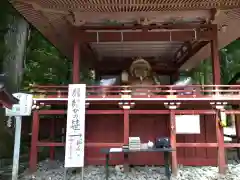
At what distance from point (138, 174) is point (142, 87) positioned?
3.18 meters

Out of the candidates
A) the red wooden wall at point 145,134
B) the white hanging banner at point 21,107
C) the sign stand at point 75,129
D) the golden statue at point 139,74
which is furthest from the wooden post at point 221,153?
the white hanging banner at point 21,107

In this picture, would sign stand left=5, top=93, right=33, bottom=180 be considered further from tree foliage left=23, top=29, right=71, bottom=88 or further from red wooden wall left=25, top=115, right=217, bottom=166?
tree foliage left=23, top=29, right=71, bottom=88

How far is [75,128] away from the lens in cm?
820

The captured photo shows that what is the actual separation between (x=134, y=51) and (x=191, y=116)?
544 cm

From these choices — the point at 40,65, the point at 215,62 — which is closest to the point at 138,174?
the point at 215,62

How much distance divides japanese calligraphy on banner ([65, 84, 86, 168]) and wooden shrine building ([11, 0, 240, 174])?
643 mm

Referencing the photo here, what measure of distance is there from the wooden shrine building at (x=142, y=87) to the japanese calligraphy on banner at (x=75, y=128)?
25.3 inches

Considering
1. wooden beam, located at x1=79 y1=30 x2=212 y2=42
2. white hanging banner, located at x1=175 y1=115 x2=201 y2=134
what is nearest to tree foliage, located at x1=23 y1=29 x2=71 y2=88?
wooden beam, located at x1=79 y1=30 x2=212 y2=42

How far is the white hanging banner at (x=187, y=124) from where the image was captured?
946cm

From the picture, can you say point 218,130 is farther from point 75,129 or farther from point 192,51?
point 75,129

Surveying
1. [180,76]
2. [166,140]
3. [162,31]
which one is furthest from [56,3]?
[180,76]

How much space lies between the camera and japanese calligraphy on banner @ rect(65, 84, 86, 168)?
7.90m

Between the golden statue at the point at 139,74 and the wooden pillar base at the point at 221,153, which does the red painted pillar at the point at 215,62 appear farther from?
the golden statue at the point at 139,74

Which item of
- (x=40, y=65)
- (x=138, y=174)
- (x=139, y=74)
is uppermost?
(x=40, y=65)
